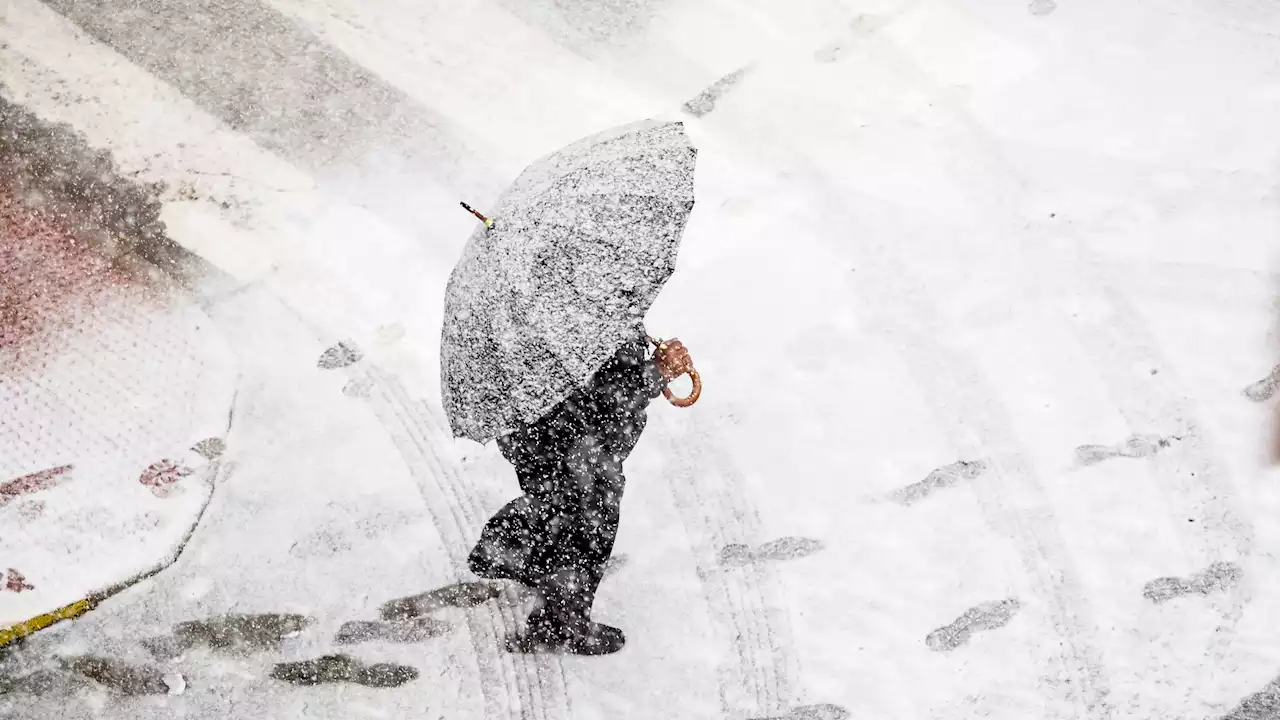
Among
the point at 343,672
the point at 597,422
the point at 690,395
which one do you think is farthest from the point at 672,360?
the point at 343,672

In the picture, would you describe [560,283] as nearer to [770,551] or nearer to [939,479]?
[770,551]

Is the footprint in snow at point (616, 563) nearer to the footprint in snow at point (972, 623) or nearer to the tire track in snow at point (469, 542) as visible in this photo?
the tire track in snow at point (469, 542)

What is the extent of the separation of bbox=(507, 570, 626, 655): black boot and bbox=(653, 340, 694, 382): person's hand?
87 cm

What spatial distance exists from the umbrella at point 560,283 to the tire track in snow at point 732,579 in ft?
4.61

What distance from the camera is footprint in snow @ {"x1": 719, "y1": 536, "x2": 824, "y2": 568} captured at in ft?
15.3

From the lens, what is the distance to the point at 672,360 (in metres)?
3.78

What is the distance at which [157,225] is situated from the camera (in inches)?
237

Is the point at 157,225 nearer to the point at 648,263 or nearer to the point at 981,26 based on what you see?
the point at 648,263

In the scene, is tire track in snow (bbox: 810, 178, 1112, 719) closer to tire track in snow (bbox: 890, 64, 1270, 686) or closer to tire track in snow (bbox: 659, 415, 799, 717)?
tire track in snow (bbox: 890, 64, 1270, 686)

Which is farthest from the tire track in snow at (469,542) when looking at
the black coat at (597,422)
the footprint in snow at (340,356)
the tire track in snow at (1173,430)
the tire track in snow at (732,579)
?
the tire track in snow at (1173,430)

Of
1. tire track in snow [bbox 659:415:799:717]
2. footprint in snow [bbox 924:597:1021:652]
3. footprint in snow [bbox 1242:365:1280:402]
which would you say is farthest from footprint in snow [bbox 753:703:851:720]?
footprint in snow [bbox 1242:365:1280:402]

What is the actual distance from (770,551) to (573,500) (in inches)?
42.0

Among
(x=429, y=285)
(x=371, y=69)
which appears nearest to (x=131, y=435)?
(x=429, y=285)

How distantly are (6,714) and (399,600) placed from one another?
153 cm
